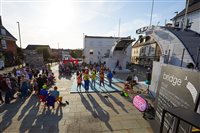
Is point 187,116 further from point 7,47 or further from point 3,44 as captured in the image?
point 7,47

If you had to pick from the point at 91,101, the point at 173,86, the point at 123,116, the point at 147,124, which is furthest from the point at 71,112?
the point at 173,86

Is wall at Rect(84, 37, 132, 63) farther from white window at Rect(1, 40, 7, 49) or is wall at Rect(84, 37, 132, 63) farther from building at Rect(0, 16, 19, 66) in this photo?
white window at Rect(1, 40, 7, 49)

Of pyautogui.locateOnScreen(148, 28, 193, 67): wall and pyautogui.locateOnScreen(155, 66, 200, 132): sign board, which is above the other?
pyautogui.locateOnScreen(148, 28, 193, 67): wall

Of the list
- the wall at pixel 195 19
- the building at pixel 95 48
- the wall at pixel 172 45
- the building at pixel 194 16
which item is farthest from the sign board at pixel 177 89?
the building at pixel 95 48

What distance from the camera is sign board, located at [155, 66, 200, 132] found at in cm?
321

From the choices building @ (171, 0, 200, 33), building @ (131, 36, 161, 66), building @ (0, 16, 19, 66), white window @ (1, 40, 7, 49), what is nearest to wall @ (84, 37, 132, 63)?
building @ (131, 36, 161, 66)

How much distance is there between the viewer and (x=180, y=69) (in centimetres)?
393

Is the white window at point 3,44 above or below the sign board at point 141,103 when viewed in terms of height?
above

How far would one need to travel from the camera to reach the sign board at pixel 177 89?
10.5ft

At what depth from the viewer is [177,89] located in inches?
154

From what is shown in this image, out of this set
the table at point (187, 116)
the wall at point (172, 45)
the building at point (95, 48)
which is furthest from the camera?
the building at point (95, 48)

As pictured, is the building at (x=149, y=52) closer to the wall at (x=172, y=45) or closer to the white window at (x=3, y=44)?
the wall at (x=172, y=45)

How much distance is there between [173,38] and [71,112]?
587 inches

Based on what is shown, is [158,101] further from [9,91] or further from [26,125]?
[9,91]
